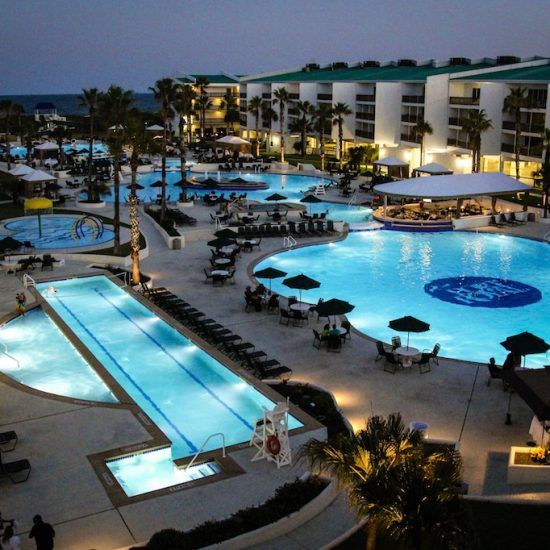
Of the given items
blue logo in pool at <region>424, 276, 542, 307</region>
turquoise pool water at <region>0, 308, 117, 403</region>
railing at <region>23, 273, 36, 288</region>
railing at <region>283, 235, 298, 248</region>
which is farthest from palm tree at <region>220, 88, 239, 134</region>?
turquoise pool water at <region>0, 308, 117, 403</region>

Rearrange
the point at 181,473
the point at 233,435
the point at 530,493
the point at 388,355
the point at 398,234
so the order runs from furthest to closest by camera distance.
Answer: the point at 398,234, the point at 388,355, the point at 233,435, the point at 181,473, the point at 530,493

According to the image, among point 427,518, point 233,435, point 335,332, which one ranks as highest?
point 427,518

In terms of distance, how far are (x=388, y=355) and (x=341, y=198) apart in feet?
113

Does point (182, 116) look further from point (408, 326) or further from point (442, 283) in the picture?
point (408, 326)

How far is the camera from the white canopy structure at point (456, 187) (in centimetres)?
4333

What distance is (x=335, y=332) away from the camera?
21922mm

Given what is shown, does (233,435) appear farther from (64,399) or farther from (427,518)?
(427,518)

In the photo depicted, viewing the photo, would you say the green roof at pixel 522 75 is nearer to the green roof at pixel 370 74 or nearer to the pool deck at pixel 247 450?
the green roof at pixel 370 74

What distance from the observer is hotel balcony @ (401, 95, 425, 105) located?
6512 centimetres

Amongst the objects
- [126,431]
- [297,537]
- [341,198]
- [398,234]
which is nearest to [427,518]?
[297,537]

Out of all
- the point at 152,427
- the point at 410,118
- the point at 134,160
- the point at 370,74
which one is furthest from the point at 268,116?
the point at 152,427

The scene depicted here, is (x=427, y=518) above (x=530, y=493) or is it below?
above

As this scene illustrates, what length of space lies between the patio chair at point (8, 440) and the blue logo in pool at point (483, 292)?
62.1 feet

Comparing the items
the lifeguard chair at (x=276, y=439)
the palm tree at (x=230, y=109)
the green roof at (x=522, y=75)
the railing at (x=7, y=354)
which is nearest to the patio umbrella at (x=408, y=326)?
the lifeguard chair at (x=276, y=439)
